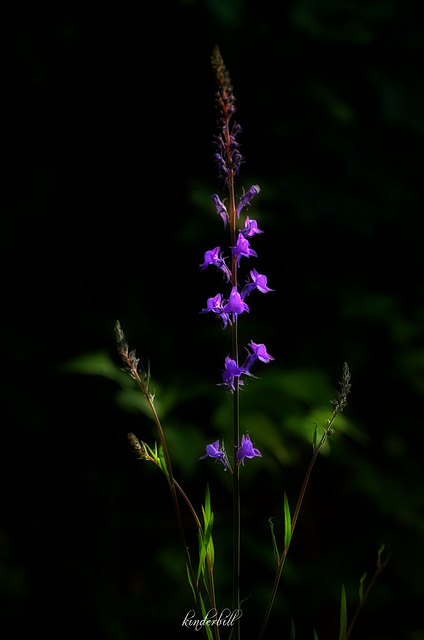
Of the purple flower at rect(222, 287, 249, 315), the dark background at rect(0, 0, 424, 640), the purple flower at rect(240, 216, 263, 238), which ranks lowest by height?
the dark background at rect(0, 0, 424, 640)

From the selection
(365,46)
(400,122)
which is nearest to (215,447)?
(400,122)

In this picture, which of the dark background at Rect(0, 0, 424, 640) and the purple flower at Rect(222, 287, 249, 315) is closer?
the purple flower at Rect(222, 287, 249, 315)

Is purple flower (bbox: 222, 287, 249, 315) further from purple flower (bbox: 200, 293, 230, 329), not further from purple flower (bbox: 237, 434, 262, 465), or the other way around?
purple flower (bbox: 237, 434, 262, 465)

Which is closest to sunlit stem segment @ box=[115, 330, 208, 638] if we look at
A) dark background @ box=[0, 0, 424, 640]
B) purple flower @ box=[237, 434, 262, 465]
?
purple flower @ box=[237, 434, 262, 465]

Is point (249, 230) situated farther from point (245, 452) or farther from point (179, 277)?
point (179, 277)

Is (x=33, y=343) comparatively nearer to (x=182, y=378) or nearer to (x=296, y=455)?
(x=182, y=378)

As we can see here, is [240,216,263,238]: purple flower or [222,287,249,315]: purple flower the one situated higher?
[240,216,263,238]: purple flower

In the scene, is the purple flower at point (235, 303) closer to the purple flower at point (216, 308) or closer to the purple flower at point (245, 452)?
the purple flower at point (216, 308)

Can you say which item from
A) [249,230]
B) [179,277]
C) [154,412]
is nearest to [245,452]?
[154,412]

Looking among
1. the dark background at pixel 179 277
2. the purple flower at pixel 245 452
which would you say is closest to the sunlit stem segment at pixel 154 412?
the purple flower at pixel 245 452
